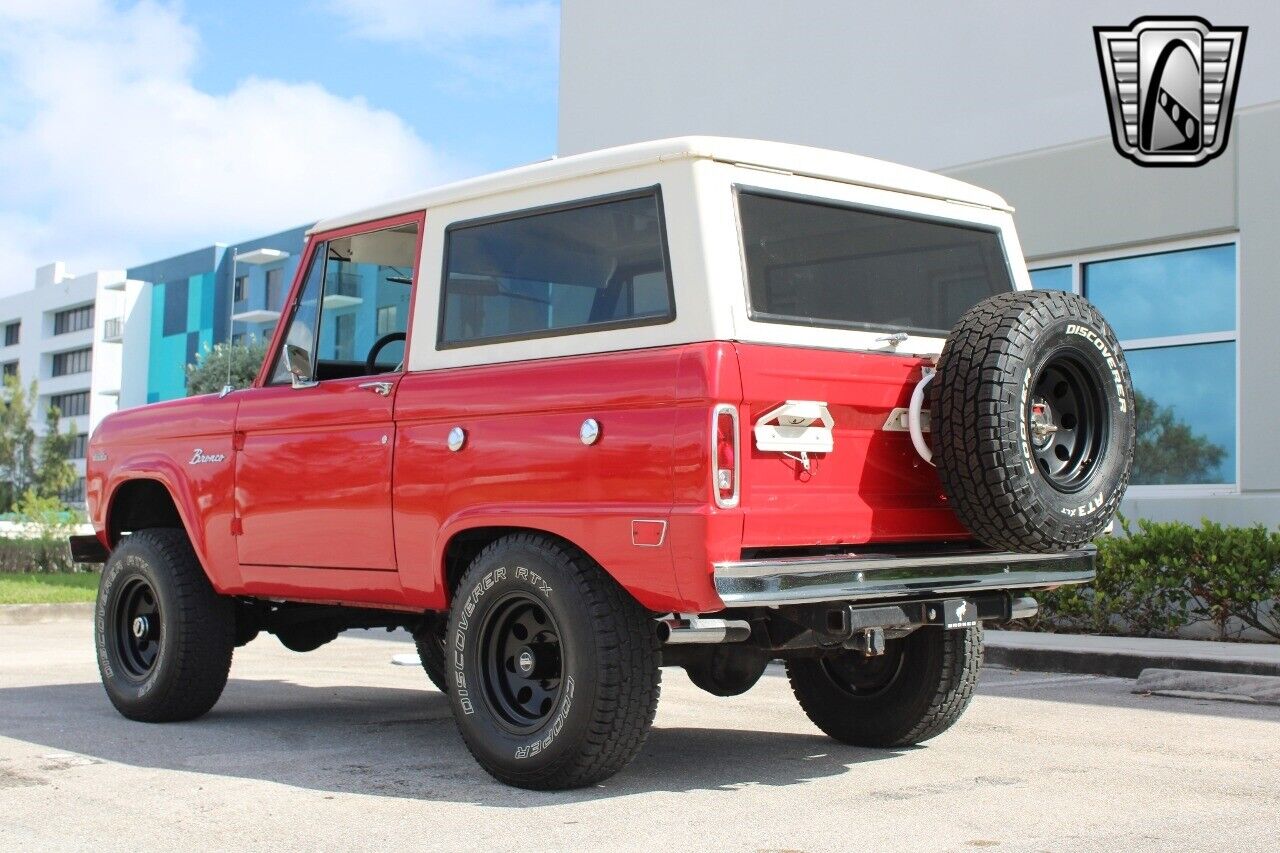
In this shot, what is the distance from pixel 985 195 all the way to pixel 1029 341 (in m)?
1.38

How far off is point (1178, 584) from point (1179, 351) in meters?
2.70

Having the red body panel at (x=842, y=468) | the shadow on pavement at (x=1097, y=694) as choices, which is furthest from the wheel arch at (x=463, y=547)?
the shadow on pavement at (x=1097, y=694)

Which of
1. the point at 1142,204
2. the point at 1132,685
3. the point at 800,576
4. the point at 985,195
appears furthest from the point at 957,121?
the point at 800,576

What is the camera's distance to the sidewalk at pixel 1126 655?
9367 millimetres

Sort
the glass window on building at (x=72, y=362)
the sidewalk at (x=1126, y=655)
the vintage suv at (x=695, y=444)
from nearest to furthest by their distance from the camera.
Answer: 1. the vintage suv at (x=695, y=444)
2. the sidewalk at (x=1126, y=655)
3. the glass window on building at (x=72, y=362)

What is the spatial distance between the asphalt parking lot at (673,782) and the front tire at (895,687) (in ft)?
0.38

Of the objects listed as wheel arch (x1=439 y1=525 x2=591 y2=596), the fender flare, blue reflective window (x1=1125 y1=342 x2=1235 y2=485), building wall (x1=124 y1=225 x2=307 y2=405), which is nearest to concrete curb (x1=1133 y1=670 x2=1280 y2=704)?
blue reflective window (x1=1125 y1=342 x2=1235 y2=485)

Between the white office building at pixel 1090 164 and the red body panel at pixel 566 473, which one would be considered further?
the white office building at pixel 1090 164

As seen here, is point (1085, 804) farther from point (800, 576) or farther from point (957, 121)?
point (957, 121)

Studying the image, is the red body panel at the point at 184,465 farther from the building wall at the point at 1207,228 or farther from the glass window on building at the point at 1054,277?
the glass window on building at the point at 1054,277

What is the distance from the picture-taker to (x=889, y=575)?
16.9 feet

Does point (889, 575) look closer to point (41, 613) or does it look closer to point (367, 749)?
point (367, 749)

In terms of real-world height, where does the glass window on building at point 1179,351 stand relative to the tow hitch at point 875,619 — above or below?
above

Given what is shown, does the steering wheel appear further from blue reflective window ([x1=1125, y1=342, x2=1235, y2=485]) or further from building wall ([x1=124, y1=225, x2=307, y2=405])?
building wall ([x1=124, y1=225, x2=307, y2=405])
